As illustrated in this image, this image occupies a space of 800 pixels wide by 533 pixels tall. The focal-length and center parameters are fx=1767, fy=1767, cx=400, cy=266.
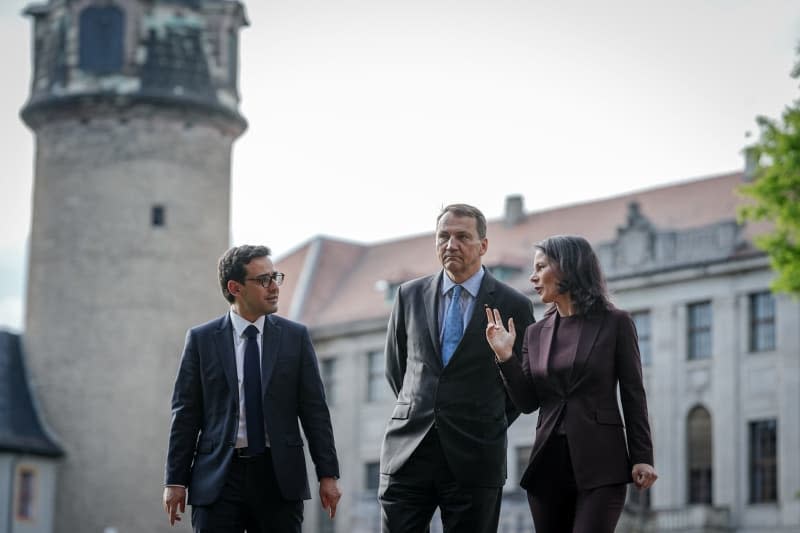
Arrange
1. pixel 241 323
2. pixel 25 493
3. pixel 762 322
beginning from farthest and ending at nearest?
pixel 25 493, pixel 762 322, pixel 241 323

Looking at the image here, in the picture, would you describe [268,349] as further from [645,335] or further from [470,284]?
[645,335]

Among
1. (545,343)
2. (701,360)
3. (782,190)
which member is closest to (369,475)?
(701,360)

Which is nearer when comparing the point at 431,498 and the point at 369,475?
the point at 431,498

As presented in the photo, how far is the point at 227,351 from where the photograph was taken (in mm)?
9906

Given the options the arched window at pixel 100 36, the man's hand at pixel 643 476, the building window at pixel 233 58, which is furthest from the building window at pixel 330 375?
the man's hand at pixel 643 476

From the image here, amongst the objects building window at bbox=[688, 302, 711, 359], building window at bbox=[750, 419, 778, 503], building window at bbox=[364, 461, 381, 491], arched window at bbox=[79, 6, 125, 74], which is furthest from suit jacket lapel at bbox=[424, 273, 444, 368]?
building window at bbox=[364, 461, 381, 491]

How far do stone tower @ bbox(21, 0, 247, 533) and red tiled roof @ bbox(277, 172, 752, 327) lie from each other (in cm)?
616

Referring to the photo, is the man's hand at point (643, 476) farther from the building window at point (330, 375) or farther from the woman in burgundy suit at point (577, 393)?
the building window at point (330, 375)

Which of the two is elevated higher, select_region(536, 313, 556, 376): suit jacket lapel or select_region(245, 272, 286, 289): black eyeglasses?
select_region(245, 272, 286, 289): black eyeglasses

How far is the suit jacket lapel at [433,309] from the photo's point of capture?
962cm

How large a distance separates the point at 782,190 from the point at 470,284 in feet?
70.5

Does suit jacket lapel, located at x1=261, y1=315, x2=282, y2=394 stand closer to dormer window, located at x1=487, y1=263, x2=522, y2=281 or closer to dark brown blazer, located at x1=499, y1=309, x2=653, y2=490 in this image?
dark brown blazer, located at x1=499, y1=309, x2=653, y2=490

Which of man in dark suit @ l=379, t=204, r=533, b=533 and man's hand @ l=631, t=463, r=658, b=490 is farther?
man in dark suit @ l=379, t=204, r=533, b=533

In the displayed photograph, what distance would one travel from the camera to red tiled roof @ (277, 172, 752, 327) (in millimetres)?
51094
